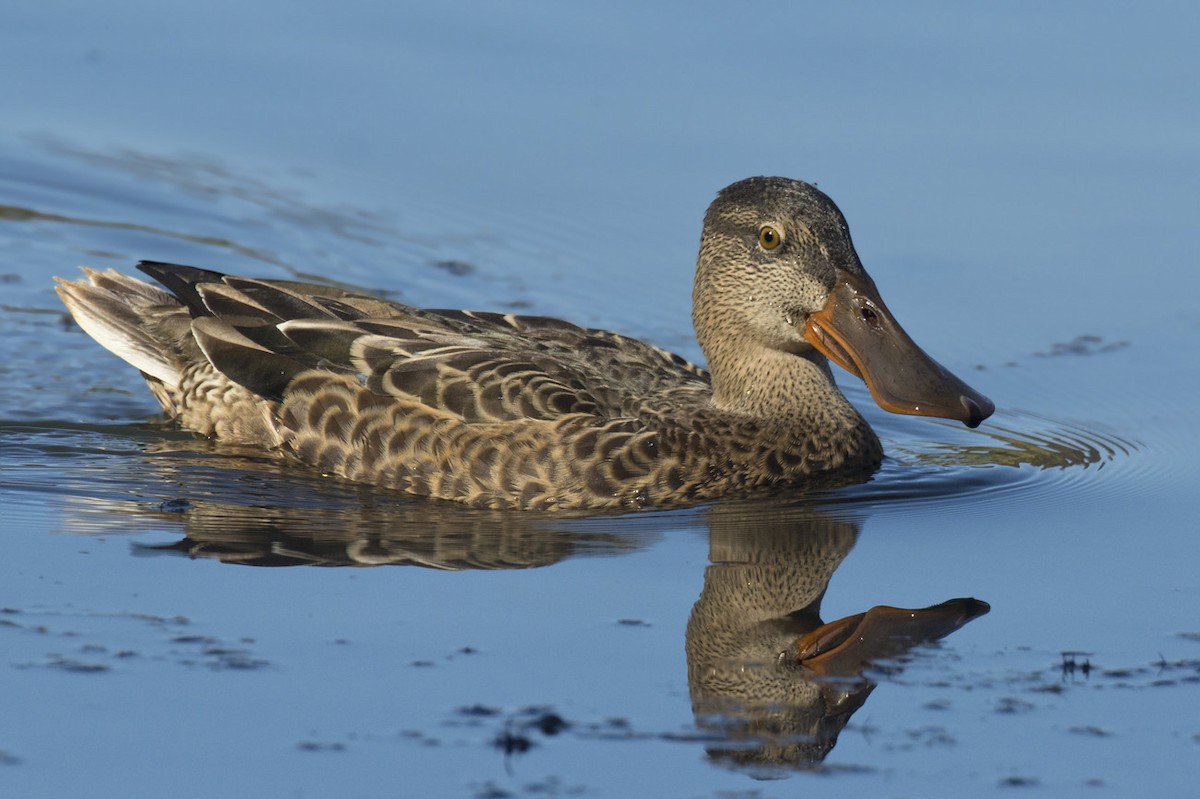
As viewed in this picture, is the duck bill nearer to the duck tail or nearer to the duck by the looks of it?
the duck

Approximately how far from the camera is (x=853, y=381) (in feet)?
40.8

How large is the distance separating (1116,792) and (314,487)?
188 inches

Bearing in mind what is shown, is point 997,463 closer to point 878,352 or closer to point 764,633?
point 878,352

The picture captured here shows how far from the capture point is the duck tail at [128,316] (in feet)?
37.4

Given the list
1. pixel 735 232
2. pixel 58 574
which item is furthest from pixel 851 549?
pixel 58 574

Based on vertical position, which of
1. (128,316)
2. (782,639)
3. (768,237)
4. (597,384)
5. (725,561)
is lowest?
(782,639)

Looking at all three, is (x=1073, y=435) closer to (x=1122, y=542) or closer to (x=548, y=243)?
(x=1122, y=542)

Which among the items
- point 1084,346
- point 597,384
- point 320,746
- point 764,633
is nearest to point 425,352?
point 597,384

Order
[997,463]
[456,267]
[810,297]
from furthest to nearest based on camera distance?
1. [456,267]
2. [997,463]
3. [810,297]

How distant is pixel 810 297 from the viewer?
32.7ft

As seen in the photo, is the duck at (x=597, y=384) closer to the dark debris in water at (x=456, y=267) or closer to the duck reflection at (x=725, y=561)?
the duck reflection at (x=725, y=561)

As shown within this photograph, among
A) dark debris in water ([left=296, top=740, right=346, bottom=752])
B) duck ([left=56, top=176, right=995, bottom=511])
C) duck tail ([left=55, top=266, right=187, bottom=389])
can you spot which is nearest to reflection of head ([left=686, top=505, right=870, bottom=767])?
duck ([left=56, top=176, right=995, bottom=511])

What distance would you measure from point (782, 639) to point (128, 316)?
203 inches

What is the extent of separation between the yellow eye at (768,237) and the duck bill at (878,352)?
1.21 ft
